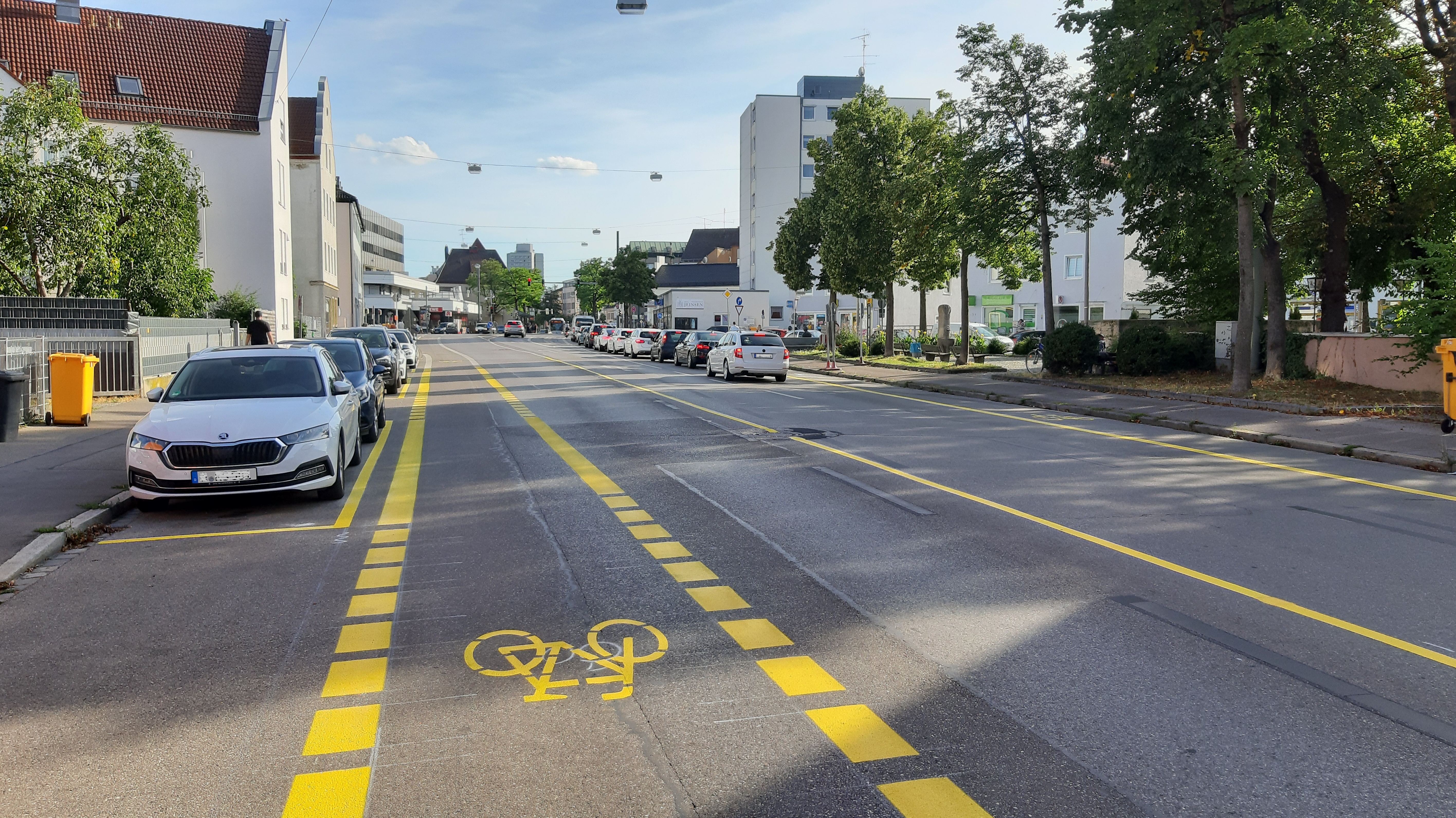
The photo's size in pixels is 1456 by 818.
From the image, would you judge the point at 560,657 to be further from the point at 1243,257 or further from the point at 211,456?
the point at 1243,257

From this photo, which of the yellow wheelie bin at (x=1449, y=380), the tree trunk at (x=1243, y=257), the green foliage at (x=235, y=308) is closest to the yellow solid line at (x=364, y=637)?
the yellow wheelie bin at (x=1449, y=380)

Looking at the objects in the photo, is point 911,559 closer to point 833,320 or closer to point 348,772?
point 348,772

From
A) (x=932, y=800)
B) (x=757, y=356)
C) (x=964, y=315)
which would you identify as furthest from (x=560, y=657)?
(x=964, y=315)

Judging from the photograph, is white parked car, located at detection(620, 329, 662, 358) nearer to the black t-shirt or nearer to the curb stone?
the black t-shirt

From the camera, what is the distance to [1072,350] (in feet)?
91.1

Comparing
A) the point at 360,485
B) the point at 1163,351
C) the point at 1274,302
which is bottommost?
the point at 360,485

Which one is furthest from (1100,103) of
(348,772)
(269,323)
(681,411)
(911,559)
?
(269,323)

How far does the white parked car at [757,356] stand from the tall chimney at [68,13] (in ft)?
107

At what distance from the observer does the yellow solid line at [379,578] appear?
695cm

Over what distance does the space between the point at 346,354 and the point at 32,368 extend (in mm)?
4735

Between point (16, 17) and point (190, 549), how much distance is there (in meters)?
46.0

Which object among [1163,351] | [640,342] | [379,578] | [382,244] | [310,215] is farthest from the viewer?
[382,244]

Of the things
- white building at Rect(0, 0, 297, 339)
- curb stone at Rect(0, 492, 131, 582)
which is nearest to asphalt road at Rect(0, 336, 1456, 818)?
curb stone at Rect(0, 492, 131, 582)

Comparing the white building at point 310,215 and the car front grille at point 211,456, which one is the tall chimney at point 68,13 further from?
the car front grille at point 211,456
